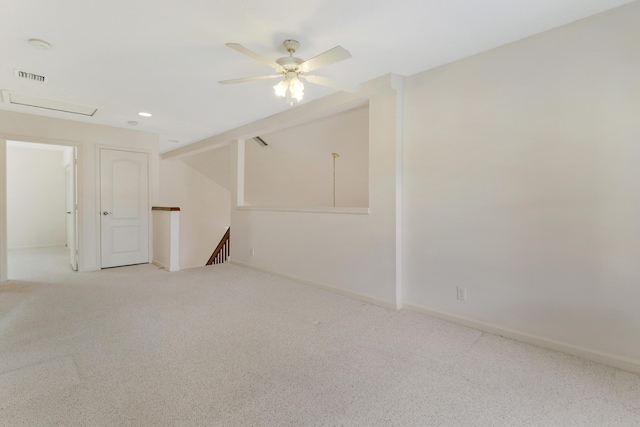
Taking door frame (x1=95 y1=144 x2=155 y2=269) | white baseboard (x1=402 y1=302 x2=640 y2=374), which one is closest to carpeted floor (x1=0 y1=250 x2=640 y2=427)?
white baseboard (x1=402 y1=302 x2=640 y2=374)

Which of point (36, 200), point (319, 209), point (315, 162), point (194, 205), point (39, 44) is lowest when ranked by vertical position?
point (319, 209)

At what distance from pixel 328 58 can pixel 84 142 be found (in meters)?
4.60

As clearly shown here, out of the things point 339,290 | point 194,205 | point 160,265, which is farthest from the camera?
point 194,205

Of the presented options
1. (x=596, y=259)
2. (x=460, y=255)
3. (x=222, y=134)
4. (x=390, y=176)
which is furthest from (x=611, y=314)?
(x=222, y=134)

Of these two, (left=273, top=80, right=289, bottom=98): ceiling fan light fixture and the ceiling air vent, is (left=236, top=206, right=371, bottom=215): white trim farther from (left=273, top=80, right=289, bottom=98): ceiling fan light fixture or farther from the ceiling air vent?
the ceiling air vent

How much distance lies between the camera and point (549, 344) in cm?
233

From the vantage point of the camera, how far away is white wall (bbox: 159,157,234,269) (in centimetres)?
790

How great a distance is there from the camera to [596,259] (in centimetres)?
214

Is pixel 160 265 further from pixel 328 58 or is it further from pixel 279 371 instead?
pixel 328 58

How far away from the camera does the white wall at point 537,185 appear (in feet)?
6.73

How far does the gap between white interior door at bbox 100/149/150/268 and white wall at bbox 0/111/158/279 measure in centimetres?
11

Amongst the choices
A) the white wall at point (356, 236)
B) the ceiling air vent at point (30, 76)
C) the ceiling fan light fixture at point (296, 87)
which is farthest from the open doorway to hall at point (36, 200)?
the ceiling fan light fixture at point (296, 87)

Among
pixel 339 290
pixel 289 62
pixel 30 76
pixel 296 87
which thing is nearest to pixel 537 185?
pixel 296 87

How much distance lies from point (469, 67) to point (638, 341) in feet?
7.72
